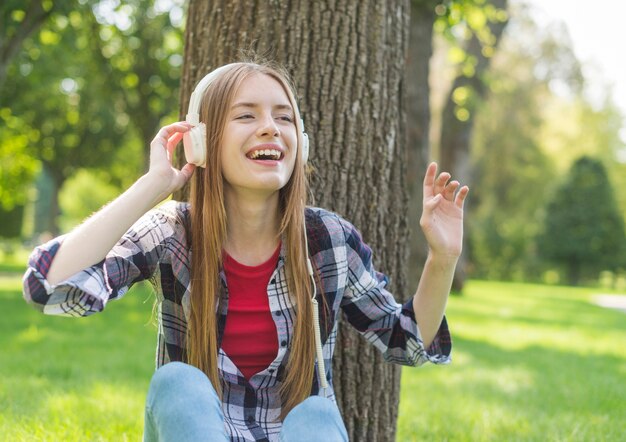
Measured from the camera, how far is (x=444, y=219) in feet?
8.34

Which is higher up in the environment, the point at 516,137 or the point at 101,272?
the point at 516,137

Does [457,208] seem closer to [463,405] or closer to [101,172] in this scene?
[463,405]

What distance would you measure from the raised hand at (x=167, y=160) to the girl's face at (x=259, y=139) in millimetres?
154

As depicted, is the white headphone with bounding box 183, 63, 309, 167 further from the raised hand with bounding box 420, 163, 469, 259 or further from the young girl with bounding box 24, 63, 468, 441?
the raised hand with bounding box 420, 163, 469, 259

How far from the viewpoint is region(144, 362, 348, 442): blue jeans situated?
2.02 meters

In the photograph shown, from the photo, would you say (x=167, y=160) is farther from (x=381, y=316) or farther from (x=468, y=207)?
(x=468, y=207)

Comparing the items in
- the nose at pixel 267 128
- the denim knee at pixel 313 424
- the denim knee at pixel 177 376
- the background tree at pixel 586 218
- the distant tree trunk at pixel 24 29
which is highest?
the distant tree trunk at pixel 24 29

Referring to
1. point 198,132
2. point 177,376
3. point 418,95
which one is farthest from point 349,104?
point 418,95

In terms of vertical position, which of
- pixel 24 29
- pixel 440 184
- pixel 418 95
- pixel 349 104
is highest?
Answer: pixel 24 29

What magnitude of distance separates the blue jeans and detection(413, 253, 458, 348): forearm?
571mm

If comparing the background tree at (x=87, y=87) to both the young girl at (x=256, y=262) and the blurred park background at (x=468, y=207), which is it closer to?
the blurred park background at (x=468, y=207)

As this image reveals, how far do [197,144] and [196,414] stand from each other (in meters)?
0.91

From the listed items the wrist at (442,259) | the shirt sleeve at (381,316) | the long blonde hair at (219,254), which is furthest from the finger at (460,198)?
the long blonde hair at (219,254)

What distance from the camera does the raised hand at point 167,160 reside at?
2391mm
